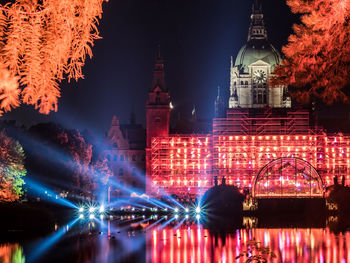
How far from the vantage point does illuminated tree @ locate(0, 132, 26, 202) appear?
201ft

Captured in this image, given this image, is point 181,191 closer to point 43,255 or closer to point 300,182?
point 300,182

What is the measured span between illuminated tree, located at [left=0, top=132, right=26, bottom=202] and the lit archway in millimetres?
36399

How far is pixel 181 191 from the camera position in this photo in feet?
410

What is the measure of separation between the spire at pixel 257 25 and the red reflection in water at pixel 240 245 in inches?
4786

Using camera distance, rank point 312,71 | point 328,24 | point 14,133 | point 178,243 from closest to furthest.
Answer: point 328,24 → point 312,71 → point 178,243 → point 14,133

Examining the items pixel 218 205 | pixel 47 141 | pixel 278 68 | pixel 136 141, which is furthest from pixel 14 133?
pixel 278 68

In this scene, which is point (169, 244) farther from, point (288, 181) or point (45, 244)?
point (288, 181)

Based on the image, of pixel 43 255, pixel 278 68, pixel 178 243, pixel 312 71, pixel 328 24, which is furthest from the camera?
pixel 178 243

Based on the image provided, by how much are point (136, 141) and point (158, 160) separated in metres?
12.7

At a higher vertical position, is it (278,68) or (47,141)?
(47,141)

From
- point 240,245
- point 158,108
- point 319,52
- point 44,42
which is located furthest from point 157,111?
point 44,42

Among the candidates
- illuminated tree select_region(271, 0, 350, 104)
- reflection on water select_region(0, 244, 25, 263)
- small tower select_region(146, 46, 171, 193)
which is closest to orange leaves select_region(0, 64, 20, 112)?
illuminated tree select_region(271, 0, 350, 104)

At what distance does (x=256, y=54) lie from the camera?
166 metres

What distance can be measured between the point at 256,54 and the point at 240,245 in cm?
12488
